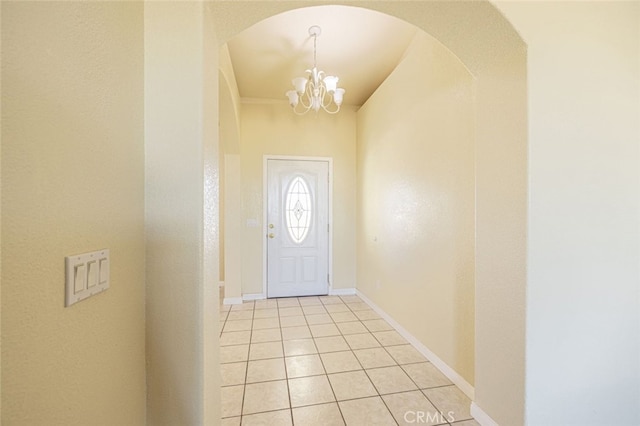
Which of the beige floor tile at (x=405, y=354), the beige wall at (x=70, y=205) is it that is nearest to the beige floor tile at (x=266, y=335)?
the beige floor tile at (x=405, y=354)

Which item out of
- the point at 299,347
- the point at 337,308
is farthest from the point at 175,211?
the point at 337,308

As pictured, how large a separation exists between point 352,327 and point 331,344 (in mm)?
461

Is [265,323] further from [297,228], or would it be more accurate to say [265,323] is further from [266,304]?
[297,228]

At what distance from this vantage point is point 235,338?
8.91 ft

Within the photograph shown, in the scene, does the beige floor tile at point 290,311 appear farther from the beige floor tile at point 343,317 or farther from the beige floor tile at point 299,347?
the beige floor tile at point 299,347

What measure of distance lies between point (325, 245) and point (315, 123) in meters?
1.83

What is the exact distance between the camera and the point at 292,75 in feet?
10.5

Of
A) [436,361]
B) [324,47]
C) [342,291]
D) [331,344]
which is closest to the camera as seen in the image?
[436,361]

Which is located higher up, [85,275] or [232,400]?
[85,275]

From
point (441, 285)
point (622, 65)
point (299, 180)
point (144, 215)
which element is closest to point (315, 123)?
point (299, 180)

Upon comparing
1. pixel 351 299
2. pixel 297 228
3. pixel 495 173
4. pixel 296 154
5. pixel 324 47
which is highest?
pixel 324 47

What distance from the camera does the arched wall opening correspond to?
1.27m

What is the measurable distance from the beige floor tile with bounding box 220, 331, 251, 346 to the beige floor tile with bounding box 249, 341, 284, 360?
147 mm

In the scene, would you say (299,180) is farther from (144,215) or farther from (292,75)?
(144,215)
